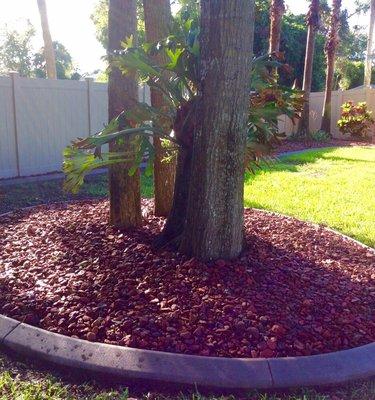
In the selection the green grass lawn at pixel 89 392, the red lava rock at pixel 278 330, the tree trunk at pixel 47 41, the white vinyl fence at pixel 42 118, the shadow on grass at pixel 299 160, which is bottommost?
the shadow on grass at pixel 299 160

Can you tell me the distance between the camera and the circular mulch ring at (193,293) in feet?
11.0

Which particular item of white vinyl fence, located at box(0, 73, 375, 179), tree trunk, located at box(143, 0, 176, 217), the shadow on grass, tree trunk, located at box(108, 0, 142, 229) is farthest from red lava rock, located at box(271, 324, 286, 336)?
the shadow on grass

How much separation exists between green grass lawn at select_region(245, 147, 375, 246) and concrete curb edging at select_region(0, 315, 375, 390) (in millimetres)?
3052

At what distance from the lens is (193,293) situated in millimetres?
3789

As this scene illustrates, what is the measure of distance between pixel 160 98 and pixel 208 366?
3.60m

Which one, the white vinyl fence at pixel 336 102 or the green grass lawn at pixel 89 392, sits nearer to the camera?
the green grass lawn at pixel 89 392

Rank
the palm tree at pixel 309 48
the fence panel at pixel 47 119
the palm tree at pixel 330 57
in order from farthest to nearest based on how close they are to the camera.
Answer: the palm tree at pixel 330 57, the palm tree at pixel 309 48, the fence panel at pixel 47 119

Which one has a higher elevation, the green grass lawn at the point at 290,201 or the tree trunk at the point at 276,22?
the tree trunk at the point at 276,22

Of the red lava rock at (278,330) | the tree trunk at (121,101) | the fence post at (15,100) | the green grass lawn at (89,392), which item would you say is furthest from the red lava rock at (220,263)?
the fence post at (15,100)

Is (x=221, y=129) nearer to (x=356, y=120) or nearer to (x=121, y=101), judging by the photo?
(x=121, y=101)

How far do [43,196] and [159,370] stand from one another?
6468 mm

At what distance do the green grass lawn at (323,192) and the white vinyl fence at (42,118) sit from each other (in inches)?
168

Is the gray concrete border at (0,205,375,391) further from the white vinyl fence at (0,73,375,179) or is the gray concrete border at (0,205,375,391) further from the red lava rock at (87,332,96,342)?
the white vinyl fence at (0,73,375,179)

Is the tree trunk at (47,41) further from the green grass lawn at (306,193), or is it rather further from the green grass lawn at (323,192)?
the green grass lawn at (323,192)
